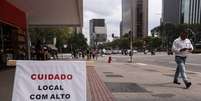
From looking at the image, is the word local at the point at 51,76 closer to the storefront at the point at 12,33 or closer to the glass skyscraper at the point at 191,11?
the storefront at the point at 12,33

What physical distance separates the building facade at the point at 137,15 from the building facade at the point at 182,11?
811cm

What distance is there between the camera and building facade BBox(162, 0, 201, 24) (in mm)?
149000

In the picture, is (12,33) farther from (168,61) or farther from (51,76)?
(51,76)

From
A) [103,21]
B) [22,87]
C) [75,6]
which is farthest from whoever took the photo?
[103,21]

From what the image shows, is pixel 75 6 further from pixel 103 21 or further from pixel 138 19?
pixel 103 21

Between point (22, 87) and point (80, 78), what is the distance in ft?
2.30

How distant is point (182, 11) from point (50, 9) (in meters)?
124

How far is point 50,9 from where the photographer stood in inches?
1382

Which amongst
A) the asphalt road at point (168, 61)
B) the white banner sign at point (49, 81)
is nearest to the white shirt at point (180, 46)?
the white banner sign at point (49, 81)

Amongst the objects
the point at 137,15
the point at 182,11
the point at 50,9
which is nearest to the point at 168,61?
the point at 50,9

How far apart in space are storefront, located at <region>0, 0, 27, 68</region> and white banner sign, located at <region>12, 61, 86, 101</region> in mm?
18754

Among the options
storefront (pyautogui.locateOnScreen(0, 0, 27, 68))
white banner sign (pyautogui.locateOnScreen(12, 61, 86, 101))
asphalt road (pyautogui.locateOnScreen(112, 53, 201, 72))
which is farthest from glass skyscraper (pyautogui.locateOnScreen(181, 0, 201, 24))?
white banner sign (pyautogui.locateOnScreen(12, 61, 86, 101))

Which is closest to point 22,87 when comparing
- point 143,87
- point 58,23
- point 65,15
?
point 143,87

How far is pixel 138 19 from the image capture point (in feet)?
511
